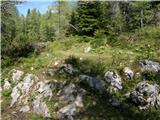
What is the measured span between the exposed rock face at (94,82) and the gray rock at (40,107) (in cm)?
322

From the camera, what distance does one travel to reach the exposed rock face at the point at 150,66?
25608mm

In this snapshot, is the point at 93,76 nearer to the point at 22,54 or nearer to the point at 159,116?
the point at 159,116

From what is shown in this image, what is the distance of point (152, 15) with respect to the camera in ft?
163

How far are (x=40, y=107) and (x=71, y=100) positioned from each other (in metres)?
2.20

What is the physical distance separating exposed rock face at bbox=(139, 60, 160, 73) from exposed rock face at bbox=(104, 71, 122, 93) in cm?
196

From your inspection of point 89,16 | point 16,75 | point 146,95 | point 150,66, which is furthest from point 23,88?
point 89,16

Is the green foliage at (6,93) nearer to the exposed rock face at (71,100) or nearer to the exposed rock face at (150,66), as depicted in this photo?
the exposed rock face at (71,100)

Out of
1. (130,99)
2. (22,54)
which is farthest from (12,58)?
(130,99)

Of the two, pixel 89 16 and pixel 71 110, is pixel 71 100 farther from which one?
pixel 89 16

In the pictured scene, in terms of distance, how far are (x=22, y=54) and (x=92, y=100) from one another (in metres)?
10.2

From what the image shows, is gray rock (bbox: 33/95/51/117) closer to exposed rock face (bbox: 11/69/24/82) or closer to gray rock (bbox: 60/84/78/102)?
gray rock (bbox: 60/84/78/102)

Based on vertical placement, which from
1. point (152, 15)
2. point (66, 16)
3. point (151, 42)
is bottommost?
point (66, 16)

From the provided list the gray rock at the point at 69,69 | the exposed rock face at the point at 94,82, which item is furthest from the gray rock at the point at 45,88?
the exposed rock face at the point at 94,82

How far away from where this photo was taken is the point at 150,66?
84.5ft
